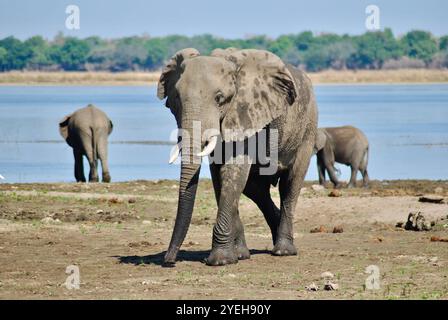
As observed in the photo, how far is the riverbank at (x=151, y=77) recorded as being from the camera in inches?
5017

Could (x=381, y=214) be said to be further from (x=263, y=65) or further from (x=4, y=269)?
(x=4, y=269)

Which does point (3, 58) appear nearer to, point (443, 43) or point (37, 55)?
point (37, 55)

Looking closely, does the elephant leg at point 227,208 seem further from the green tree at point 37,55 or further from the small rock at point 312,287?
the green tree at point 37,55

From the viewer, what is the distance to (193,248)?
15461 mm

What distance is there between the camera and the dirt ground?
40.7ft

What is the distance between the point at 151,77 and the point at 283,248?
380ft

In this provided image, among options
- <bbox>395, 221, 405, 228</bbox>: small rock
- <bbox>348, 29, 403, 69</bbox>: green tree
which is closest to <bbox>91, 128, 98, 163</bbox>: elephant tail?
<bbox>395, 221, 405, 228</bbox>: small rock

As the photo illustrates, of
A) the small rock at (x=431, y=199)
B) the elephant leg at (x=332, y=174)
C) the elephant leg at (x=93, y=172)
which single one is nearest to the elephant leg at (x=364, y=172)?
the elephant leg at (x=332, y=174)

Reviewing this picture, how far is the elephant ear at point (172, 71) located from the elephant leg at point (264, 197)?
4.94 ft

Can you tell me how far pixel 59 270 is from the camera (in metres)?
13.6

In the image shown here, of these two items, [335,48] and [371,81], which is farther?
[335,48]

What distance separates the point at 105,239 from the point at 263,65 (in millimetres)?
3381

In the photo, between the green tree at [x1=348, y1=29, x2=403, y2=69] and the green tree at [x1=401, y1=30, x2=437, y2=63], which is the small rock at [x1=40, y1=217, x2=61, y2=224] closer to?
the green tree at [x1=348, y1=29, x2=403, y2=69]
